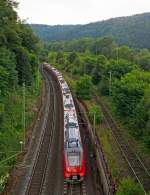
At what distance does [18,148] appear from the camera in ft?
181

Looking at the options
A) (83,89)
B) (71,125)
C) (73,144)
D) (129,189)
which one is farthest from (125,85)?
(129,189)

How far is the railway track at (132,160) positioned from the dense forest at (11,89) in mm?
14342

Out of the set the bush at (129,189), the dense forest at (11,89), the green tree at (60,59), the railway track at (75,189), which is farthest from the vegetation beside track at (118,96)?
the green tree at (60,59)

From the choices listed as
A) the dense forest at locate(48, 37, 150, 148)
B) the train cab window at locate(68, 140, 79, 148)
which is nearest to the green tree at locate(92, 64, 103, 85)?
the dense forest at locate(48, 37, 150, 148)

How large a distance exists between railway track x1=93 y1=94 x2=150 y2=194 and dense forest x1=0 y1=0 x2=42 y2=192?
47.1 feet

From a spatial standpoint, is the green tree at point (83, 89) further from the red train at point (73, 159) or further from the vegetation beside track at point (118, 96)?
the red train at point (73, 159)

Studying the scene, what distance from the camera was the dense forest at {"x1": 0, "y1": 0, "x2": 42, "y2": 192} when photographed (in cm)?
5172

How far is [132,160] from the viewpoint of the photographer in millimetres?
50719

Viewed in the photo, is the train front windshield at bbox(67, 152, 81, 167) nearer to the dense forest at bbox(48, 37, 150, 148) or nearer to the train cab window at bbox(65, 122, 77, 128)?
the dense forest at bbox(48, 37, 150, 148)

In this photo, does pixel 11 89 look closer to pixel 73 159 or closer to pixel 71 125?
pixel 71 125

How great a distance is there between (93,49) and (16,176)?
15244 centimetres

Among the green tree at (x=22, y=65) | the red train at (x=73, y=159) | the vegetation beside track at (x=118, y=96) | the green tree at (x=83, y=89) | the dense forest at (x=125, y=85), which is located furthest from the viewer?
the green tree at (x=83, y=89)

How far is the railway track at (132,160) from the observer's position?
4339 cm

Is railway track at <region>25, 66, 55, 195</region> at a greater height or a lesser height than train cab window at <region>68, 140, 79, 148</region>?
lesser
